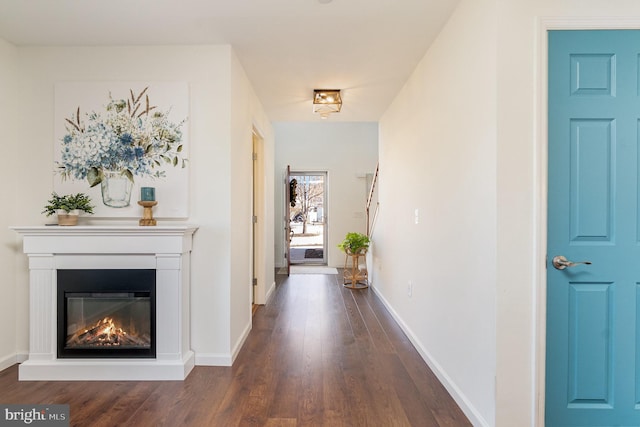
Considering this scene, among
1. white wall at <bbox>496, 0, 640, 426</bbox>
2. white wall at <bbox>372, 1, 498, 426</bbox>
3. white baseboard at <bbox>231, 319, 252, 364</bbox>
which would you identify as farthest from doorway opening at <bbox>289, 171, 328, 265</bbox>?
white wall at <bbox>496, 0, 640, 426</bbox>

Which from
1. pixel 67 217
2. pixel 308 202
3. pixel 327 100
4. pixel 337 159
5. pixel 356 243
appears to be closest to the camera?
pixel 67 217

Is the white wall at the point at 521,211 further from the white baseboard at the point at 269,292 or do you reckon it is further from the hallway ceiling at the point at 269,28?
the white baseboard at the point at 269,292

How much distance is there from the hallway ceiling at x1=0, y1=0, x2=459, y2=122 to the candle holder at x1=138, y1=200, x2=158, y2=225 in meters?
1.18

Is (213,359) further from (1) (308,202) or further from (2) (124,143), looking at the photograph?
(1) (308,202)

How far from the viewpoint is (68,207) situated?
246 cm

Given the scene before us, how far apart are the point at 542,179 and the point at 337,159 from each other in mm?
5617

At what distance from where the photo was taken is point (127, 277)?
2391mm

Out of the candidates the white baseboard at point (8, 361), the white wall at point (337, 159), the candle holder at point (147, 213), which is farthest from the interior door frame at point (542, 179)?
the white wall at point (337, 159)

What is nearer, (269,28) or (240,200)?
(269,28)

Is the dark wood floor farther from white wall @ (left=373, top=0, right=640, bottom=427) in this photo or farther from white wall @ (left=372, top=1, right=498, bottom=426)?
white wall @ (left=373, top=0, right=640, bottom=427)

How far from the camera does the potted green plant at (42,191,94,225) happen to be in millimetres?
2439

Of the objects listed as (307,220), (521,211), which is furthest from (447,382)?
(307,220)

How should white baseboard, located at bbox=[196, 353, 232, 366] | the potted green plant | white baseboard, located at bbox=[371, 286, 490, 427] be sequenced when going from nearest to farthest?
white baseboard, located at bbox=[371, 286, 490, 427] → the potted green plant → white baseboard, located at bbox=[196, 353, 232, 366]

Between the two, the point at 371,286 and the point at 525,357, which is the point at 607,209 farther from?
the point at 371,286
